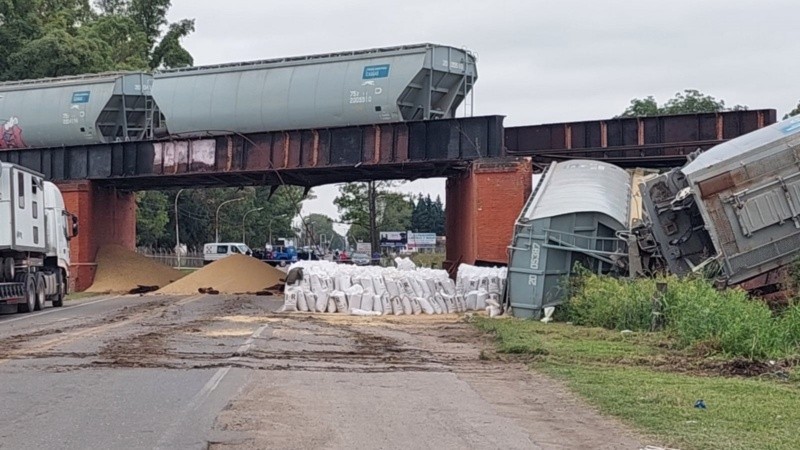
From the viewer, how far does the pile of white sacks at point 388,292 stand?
24.8 m

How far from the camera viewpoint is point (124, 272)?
133ft

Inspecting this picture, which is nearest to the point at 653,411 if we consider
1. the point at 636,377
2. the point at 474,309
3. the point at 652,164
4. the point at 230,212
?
the point at 636,377

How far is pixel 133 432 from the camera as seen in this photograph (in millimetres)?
8453

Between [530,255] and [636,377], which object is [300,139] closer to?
[530,255]

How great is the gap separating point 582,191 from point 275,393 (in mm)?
14492

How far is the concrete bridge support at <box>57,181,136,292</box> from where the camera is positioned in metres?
39.2

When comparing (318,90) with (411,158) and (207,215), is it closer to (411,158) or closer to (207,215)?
(411,158)

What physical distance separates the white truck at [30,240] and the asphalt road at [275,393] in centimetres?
533

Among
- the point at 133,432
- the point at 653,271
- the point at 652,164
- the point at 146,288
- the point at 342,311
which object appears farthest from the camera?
the point at 146,288

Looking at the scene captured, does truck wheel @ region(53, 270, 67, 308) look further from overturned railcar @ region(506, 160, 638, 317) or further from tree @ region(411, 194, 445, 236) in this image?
tree @ region(411, 194, 445, 236)

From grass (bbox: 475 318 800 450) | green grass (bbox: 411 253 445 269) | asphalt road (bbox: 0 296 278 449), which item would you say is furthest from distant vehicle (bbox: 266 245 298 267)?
grass (bbox: 475 318 800 450)

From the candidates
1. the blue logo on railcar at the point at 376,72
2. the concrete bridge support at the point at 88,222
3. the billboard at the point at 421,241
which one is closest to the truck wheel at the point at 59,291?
the concrete bridge support at the point at 88,222

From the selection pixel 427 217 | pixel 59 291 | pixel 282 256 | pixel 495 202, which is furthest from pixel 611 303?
pixel 427 217

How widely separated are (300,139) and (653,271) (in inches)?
684
